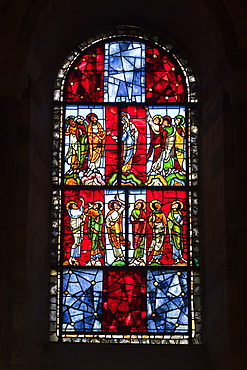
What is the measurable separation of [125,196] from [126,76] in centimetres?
204

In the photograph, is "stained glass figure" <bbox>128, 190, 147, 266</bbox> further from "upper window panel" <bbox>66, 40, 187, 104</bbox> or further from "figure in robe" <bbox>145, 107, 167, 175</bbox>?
"upper window panel" <bbox>66, 40, 187, 104</bbox>

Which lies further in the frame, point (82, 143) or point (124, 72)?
point (124, 72)

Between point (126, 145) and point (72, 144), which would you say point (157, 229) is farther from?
point (72, 144)

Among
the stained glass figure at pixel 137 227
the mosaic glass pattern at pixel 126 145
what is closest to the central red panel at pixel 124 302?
the stained glass figure at pixel 137 227

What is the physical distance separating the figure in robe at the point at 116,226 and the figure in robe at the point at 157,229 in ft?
1.46

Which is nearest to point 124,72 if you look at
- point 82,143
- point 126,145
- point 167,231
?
point 126,145

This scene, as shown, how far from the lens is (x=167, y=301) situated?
13.7 metres

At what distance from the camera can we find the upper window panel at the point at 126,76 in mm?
14812

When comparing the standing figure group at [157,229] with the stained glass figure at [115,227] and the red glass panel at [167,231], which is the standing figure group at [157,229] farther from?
the stained glass figure at [115,227]

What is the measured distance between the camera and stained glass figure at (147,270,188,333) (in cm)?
1359

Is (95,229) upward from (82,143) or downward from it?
downward
